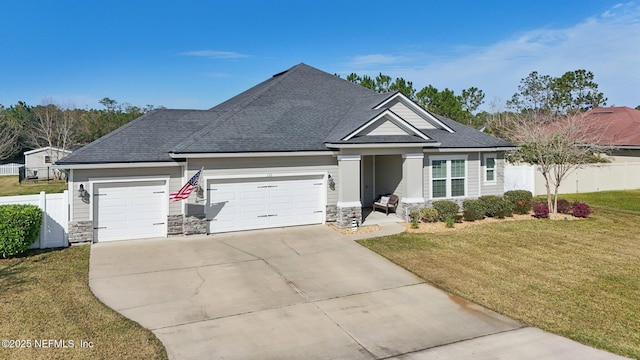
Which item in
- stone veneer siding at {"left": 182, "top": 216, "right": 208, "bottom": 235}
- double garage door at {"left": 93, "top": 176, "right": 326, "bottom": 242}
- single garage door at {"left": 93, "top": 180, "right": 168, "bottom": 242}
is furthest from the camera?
stone veneer siding at {"left": 182, "top": 216, "right": 208, "bottom": 235}

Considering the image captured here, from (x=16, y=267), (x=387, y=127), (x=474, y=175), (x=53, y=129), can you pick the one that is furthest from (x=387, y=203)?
(x=53, y=129)

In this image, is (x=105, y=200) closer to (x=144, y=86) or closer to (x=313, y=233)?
(x=313, y=233)

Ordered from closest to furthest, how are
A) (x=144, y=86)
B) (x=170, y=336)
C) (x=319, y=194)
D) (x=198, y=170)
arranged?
(x=170, y=336) < (x=198, y=170) < (x=319, y=194) < (x=144, y=86)

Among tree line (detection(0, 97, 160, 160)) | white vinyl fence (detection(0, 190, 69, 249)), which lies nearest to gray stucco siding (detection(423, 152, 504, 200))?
white vinyl fence (detection(0, 190, 69, 249))

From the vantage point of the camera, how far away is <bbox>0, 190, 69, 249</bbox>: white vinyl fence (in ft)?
40.0

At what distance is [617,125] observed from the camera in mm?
33094

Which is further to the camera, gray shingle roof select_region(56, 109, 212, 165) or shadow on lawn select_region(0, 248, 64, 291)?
gray shingle roof select_region(56, 109, 212, 165)

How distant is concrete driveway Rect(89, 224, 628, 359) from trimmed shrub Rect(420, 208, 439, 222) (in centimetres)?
463

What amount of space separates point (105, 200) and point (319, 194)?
744 cm

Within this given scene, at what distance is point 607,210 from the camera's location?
19.4 metres

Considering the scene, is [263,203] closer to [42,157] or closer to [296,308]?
[296,308]

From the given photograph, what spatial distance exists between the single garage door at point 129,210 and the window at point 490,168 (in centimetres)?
1375

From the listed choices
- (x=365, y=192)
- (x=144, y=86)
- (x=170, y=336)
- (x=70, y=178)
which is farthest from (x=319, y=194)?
(x=144, y=86)

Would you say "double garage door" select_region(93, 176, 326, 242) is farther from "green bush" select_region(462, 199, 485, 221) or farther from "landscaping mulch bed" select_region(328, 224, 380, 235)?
"green bush" select_region(462, 199, 485, 221)
